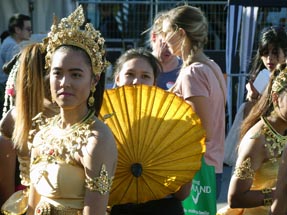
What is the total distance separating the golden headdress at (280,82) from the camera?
3.89 m

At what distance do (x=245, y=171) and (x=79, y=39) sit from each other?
3.33 feet

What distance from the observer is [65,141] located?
3.48m

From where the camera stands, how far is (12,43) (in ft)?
34.9

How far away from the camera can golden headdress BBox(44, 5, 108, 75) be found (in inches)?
139

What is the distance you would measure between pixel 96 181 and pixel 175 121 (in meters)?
0.72

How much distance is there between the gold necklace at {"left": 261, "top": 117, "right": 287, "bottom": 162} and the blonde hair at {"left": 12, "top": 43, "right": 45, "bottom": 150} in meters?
1.09

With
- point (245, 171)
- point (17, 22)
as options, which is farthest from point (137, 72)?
point (17, 22)

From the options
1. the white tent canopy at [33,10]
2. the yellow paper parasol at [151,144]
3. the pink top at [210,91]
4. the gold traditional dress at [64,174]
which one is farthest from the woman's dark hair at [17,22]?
the gold traditional dress at [64,174]

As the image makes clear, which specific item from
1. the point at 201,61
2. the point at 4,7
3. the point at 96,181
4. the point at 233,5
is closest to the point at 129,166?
the point at 96,181

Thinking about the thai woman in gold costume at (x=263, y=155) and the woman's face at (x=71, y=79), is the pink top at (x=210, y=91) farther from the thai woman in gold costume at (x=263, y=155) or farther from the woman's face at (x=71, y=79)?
the woman's face at (x=71, y=79)

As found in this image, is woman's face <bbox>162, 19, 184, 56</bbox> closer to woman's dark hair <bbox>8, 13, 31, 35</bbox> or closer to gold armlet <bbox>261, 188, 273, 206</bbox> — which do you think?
gold armlet <bbox>261, 188, 273, 206</bbox>

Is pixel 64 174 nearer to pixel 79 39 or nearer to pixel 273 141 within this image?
pixel 79 39

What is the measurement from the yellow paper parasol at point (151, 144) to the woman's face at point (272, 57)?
2244mm

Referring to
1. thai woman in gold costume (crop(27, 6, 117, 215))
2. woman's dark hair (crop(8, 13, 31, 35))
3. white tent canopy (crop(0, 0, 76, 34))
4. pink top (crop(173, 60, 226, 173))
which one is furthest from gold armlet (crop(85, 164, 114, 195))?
white tent canopy (crop(0, 0, 76, 34))
